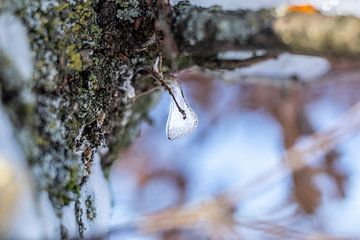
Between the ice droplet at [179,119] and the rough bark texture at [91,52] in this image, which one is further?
the ice droplet at [179,119]

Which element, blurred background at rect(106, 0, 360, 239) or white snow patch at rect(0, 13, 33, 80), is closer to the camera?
white snow patch at rect(0, 13, 33, 80)

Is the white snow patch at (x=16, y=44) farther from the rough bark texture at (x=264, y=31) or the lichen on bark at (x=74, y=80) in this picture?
the rough bark texture at (x=264, y=31)

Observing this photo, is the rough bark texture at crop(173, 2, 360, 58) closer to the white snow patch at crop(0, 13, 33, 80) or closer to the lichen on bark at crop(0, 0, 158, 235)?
the lichen on bark at crop(0, 0, 158, 235)

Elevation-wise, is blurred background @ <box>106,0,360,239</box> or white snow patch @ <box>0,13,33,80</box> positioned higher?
blurred background @ <box>106,0,360,239</box>

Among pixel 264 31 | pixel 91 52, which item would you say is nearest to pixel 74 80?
pixel 91 52

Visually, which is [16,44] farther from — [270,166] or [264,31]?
[270,166]

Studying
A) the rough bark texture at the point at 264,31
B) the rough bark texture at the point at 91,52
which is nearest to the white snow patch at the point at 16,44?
the rough bark texture at the point at 91,52

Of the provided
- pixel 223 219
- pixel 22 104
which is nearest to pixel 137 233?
pixel 223 219

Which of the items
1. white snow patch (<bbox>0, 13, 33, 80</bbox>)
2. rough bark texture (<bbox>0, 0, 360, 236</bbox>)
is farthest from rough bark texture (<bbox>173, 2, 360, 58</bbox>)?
white snow patch (<bbox>0, 13, 33, 80</bbox>)

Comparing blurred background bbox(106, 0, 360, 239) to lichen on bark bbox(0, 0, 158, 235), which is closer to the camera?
lichen on bark bbox(0, 0, 158, 235)

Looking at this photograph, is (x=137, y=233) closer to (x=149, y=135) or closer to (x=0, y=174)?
(x=149, y=135)

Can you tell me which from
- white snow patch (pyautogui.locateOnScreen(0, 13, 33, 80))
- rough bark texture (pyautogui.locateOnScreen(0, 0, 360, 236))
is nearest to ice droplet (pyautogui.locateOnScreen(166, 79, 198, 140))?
rough bark texture (pyautogui.locateOnScreen(0, 0, 360, 236))
